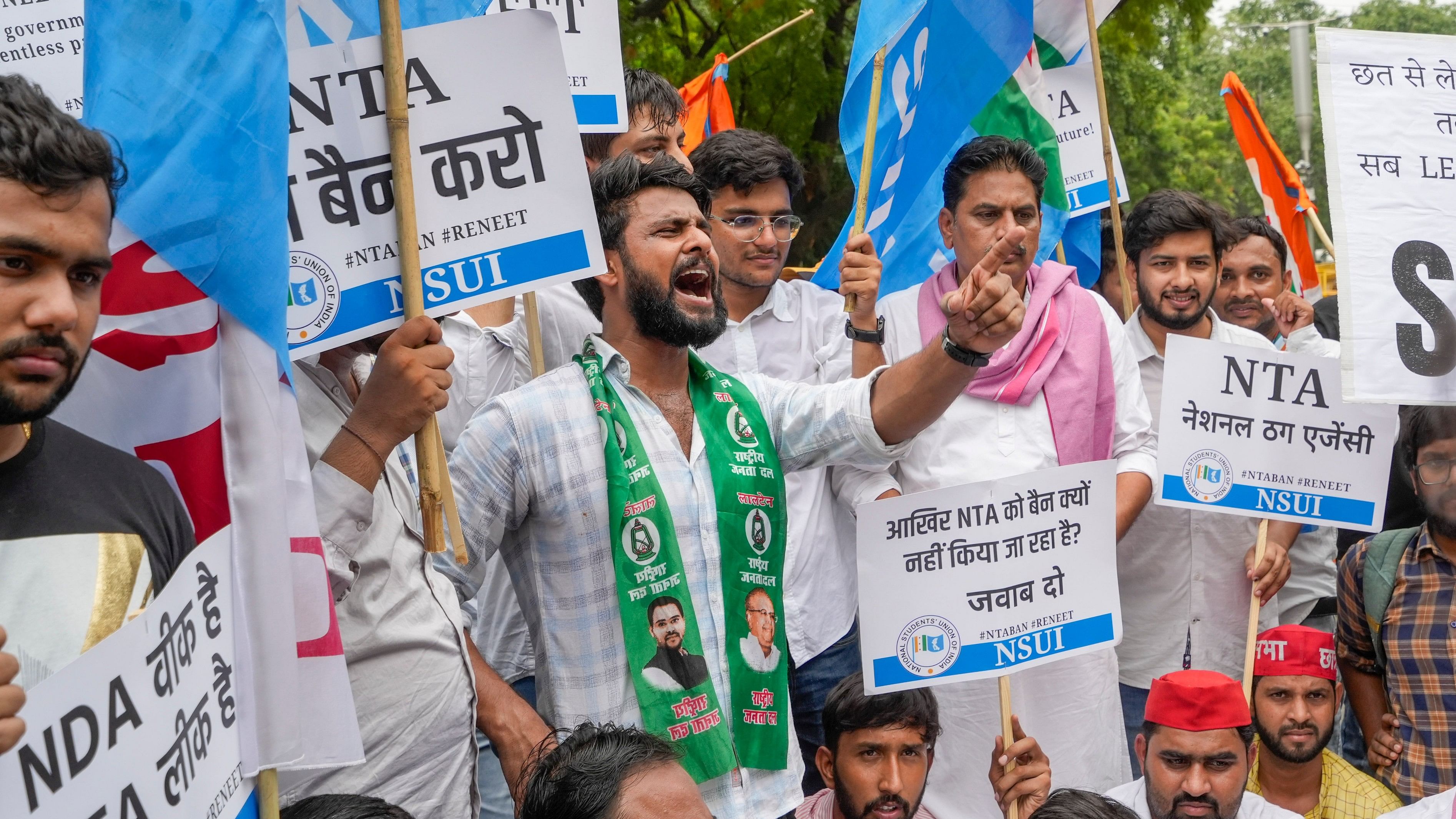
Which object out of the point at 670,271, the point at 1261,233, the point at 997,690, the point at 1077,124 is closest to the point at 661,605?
the point at 670,271

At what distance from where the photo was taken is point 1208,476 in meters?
4.09

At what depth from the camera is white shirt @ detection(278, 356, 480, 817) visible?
2771mm

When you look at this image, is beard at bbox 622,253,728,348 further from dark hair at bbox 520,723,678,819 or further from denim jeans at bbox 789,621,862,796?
denim jeans at bbox 789,621,862,796

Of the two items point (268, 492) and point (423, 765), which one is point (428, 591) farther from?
point (268, 492)

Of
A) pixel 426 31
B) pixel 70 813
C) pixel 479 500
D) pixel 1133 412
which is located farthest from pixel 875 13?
pixel 70 813

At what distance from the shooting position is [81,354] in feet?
6.23

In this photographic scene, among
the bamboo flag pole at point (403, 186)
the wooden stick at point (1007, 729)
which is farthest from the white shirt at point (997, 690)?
the bamboo flag pole at point (403, 186)

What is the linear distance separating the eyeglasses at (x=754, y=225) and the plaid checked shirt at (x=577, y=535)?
4.40 ft

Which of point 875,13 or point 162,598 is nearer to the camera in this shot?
point 162,598

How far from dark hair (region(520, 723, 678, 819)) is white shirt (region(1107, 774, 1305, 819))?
1798mm

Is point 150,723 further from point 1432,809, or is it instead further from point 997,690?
point 1432,809

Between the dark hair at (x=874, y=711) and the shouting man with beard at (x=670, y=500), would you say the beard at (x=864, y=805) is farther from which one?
the shouting man with beard at (x=670, y=500)

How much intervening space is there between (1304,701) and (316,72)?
3.37m

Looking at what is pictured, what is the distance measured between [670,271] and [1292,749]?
2489mm
